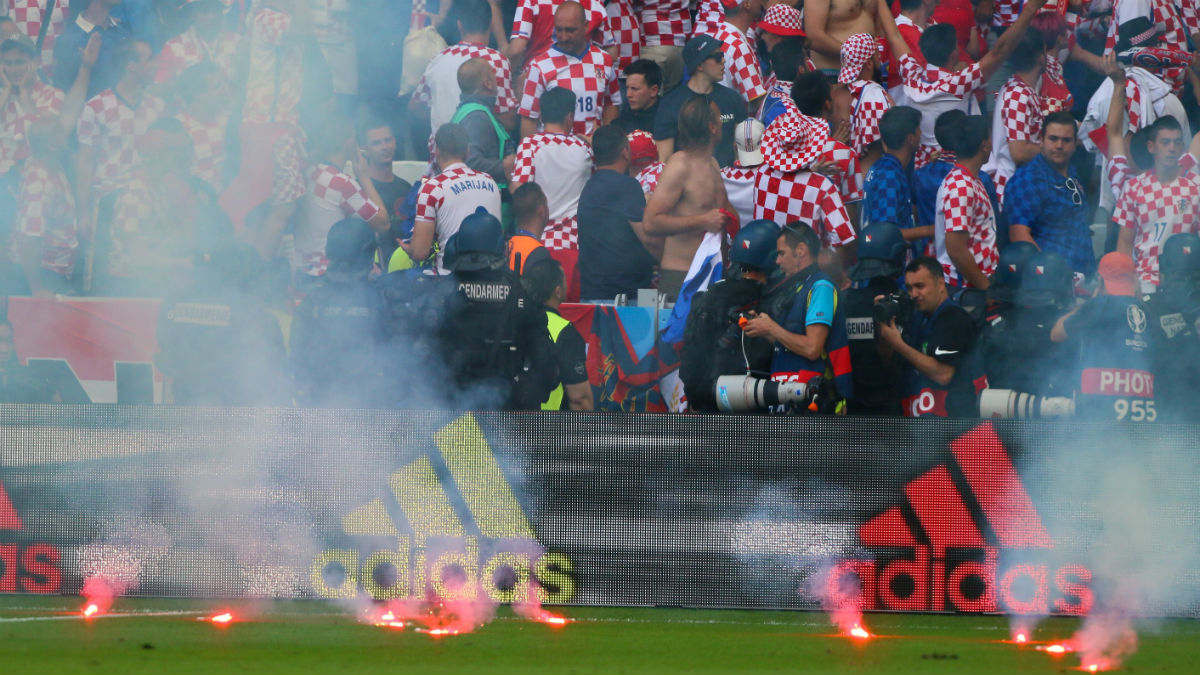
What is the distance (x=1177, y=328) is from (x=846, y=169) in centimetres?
201

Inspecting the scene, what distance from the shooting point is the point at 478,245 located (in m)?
6.06

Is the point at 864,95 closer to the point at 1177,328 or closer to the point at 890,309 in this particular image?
the point at 890,309

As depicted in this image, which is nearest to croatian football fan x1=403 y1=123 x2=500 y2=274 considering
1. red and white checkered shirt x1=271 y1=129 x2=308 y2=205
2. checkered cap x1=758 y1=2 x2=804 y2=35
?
red and white checkered shirt x1=271 y1=129 x2=308 y2=205

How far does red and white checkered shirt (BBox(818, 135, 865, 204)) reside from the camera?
7465 mm

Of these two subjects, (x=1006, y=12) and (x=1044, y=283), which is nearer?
(x=1044, y=283)

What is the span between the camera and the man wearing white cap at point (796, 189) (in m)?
7.12

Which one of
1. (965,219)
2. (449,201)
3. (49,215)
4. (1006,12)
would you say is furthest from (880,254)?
(49,215)

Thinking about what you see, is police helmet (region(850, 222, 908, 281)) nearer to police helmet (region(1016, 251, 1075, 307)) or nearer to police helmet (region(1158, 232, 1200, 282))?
police helmet (region(1016, 251, 1075, 307))

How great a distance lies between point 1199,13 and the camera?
880 cm

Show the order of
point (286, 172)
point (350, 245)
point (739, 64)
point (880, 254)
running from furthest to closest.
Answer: point (739, 64), point (286, 172), point (350, 245), point (880, 254)

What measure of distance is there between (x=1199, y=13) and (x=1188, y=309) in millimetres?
3142

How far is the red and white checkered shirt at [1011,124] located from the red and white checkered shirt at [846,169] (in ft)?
2.82

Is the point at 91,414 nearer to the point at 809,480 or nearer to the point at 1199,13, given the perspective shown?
the point at 809,480

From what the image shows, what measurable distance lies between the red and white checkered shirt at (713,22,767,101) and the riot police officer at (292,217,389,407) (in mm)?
2720
